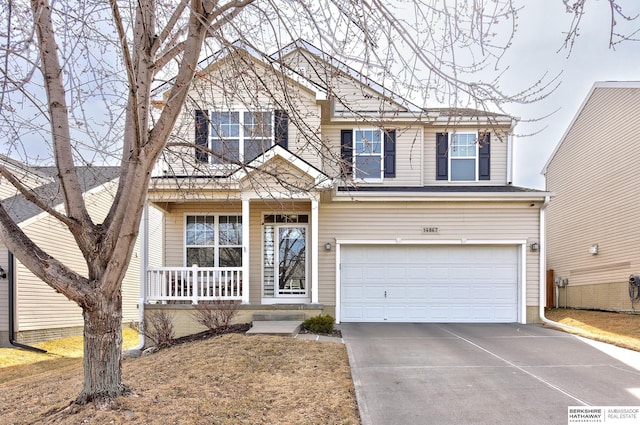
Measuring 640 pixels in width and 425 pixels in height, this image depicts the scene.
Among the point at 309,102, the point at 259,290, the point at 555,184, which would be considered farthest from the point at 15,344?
the point at 555,184

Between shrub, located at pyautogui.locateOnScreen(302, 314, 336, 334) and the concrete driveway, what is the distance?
417 millimetres

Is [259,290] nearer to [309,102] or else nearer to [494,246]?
[309,102]

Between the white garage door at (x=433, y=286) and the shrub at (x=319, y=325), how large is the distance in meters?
2.08

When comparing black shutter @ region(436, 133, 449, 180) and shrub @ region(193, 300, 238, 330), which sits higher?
black shutter @ region(436, 133, 449, 180)

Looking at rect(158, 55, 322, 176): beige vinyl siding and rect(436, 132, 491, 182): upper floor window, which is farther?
rect(436, 132, 491, 182): upper floor window

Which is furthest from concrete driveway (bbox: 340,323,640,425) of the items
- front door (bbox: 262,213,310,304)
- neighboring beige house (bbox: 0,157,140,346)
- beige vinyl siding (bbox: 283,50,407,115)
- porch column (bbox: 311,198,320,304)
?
neighboring beige house (bbox: 0,157,140,346)

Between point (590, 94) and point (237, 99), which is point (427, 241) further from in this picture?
point (590, 94)

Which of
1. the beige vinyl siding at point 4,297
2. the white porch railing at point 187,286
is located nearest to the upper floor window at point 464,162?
the white porch railing at point 187,286

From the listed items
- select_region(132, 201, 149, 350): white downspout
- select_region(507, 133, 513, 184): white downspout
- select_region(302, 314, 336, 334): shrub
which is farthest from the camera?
select_region(507, 133, 513, 184): white downspout

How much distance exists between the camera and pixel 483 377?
6.14m

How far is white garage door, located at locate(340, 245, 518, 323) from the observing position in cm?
1143

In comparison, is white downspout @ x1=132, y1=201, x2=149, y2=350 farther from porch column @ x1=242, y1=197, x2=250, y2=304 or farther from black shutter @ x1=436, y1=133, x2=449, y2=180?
black shutter @ x1=436, y1=133, x2=449, y2=180

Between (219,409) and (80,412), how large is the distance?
4.58 feet

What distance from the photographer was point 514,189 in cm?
1199
